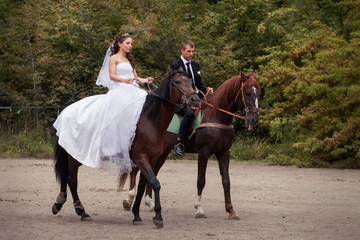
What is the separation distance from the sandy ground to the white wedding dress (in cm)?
96

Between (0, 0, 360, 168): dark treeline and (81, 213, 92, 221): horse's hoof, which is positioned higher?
(0, 0, 360, 168): dark treeline

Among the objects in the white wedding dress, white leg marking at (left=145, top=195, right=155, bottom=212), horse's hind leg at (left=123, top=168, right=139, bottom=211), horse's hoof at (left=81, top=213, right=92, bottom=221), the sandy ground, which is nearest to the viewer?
the sandy ground

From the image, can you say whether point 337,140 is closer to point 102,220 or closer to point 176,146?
point 176,146

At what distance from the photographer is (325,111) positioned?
1683 cm

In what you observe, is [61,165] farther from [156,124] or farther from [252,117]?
[252,117]

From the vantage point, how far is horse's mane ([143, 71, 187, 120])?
7.81m

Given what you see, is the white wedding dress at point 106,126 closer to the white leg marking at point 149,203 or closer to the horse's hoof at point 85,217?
the horse's hoof at point 85,217

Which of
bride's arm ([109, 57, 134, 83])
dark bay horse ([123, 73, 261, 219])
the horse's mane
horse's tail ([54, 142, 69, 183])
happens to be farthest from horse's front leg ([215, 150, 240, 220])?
horse's tail ([54, 142, 69, 183])

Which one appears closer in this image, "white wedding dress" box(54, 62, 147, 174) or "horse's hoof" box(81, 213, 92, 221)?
"white wedding dress" box(54, 62, 147, 174)

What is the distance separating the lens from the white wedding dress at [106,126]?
793cm

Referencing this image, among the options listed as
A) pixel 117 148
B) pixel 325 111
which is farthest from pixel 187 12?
pixel 117 148

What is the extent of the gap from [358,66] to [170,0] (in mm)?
8629

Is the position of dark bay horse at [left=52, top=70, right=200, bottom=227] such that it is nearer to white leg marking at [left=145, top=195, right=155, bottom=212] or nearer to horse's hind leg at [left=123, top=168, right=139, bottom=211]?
horse's hind leg at [left=123, top=168, right=139, bottom=211]

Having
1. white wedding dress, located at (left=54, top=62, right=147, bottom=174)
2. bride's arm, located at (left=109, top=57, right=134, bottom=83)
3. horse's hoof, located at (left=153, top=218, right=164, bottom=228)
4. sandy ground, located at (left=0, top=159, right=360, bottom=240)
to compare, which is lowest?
sandy ground, located at (left=0, top=159, right=360, bottom=240)
